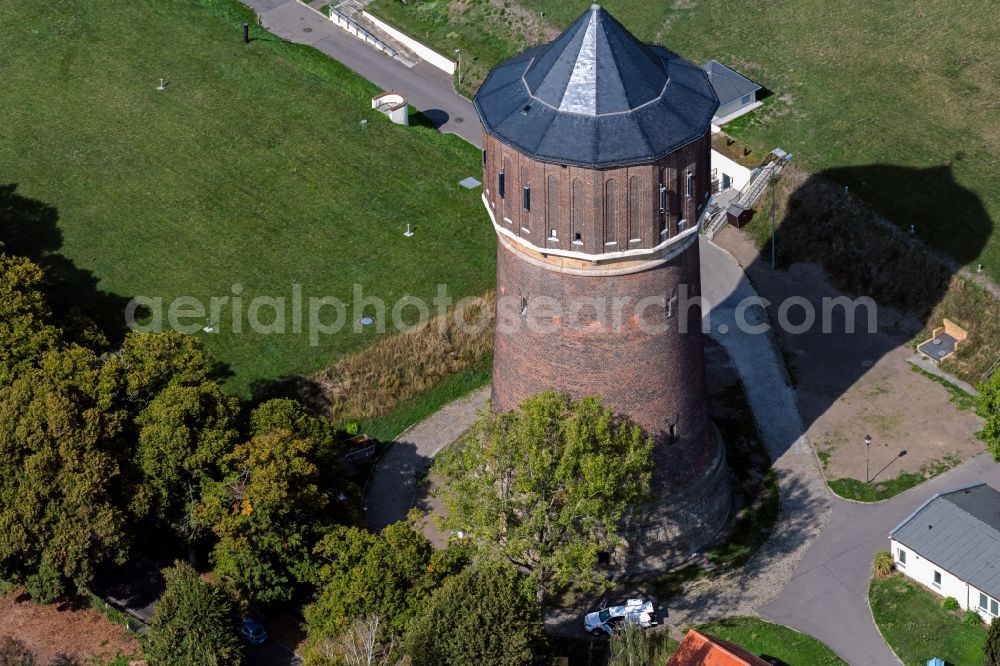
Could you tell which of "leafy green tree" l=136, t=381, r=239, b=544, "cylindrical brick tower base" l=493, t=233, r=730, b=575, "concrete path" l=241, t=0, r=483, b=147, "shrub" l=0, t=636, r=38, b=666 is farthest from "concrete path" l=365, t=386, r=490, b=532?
"concrete path" l=241, t=0, r=483, b=147

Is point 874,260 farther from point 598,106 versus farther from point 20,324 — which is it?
point 20,324

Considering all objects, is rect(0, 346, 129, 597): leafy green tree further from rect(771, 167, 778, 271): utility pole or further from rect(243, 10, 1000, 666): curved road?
rect(771, 167, 778, 271): utility pole

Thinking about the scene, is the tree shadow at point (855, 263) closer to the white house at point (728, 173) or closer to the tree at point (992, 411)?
the white house at point (728, 173)

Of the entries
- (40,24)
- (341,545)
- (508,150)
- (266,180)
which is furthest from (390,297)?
(40,24)

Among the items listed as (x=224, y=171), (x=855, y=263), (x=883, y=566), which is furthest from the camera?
(x=224, y=171)

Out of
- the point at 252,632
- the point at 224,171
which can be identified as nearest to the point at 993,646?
the point at 252,632
